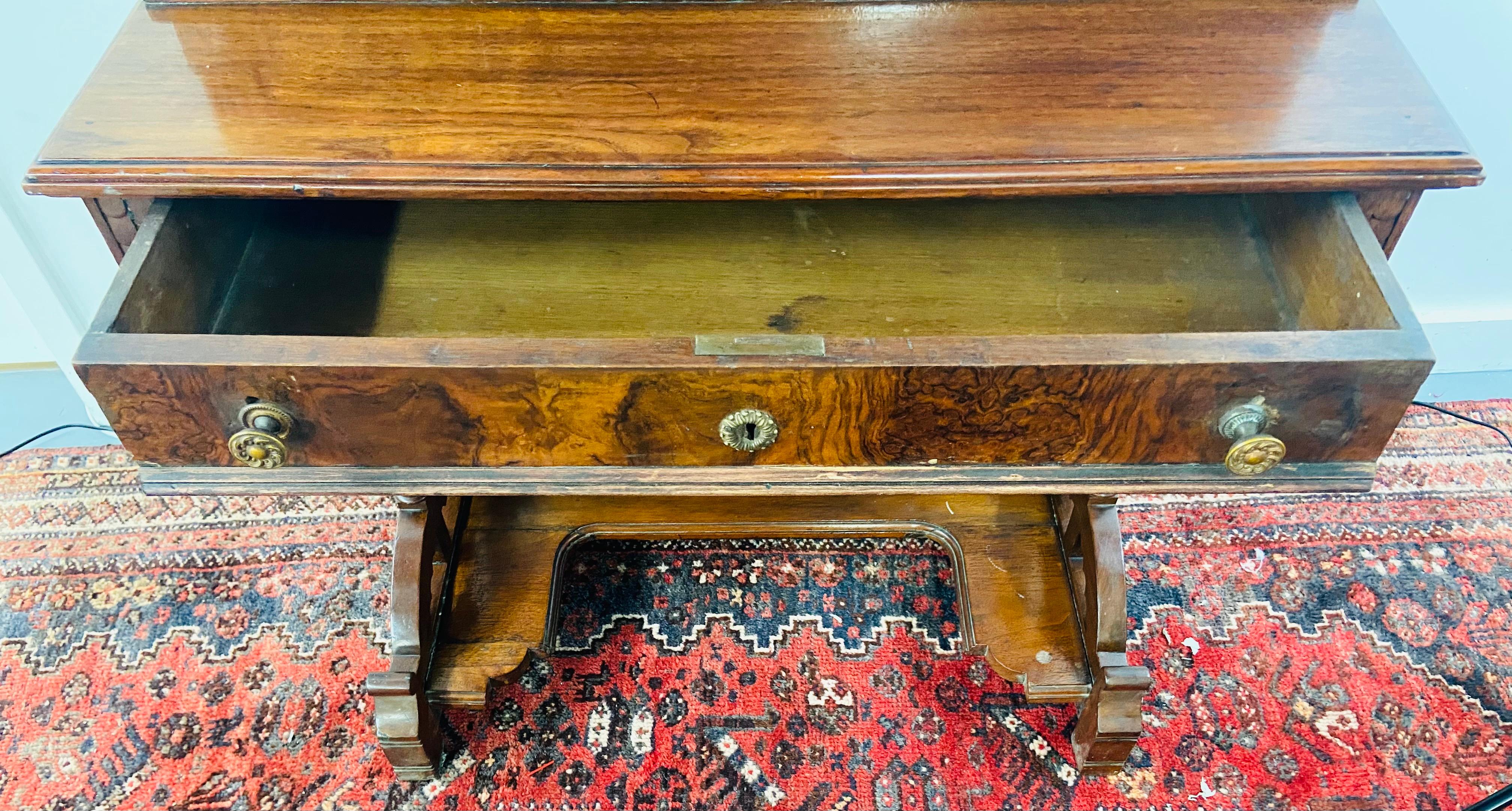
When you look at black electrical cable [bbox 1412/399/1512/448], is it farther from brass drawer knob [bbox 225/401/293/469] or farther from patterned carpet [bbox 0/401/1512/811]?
brass drawer knob [bbox 225/401/293/469]

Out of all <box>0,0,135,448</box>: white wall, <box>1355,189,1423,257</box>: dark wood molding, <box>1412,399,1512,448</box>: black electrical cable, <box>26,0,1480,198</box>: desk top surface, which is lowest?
<box>1412,399,1512,448</box>: black electrical cable

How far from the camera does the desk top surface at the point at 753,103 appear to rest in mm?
748

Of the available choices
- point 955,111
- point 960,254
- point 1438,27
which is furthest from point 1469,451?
point 955,111

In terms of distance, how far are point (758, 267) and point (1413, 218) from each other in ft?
3.44

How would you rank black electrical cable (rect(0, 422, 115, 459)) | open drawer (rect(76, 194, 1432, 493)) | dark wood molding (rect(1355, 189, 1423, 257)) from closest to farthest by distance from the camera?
1. open drawer (rect(76, 194, 1432, 493))
2. dark wood molding (rect(1355, 189, 1423, 257))
3. black electrical cable (rect(0, 422, 115, 459))

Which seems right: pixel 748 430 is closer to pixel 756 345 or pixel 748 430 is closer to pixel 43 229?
pixel 756 345

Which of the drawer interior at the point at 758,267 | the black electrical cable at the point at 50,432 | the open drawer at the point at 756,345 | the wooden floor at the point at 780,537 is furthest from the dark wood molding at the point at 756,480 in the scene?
the black electrical cable at the point at 50,432

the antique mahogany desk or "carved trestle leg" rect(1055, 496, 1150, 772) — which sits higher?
the antique mahogany desk

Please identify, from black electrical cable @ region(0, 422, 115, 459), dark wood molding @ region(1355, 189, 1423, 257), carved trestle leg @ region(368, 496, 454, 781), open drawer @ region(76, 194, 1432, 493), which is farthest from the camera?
black electrical cable @ region(0, 422, 115, 459)

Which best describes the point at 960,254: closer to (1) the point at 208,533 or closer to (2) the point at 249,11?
(2) the point at 249,11

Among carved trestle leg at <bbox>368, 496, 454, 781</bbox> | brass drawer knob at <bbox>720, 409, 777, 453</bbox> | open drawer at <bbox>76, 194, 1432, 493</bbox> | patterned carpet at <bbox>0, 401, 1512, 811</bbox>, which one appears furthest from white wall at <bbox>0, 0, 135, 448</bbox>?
brass drawer knob at <bbox>720, 409, 777, 453</bbox>

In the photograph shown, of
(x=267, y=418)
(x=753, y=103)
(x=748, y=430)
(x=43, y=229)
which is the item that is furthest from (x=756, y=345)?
(x=43, y=229)

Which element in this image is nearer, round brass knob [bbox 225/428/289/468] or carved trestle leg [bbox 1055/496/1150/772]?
round brass knob [bbox 225/428/289/468]

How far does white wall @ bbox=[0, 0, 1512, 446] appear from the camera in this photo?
3.62ft
